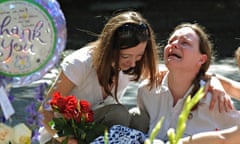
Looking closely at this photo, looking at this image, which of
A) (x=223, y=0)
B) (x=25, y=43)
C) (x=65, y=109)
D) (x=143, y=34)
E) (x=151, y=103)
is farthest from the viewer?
(x=223, y=0)

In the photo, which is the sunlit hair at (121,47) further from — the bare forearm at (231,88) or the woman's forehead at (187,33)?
the bare forearm at (231,88)

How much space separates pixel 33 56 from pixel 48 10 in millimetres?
168

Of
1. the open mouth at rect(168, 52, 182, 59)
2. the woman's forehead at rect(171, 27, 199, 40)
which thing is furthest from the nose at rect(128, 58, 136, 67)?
the woman's forehead at rect(171, 27, 199, 40)

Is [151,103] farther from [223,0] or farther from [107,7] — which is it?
[223,0]

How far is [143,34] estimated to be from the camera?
3098mm

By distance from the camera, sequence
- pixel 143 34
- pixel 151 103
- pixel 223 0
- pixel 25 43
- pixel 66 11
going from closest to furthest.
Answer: pixel 25 43 → pixel 143 34 → pixel 151 103 → pixel 66 11 → pixel 223 0

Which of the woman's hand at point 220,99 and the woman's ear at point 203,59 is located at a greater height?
the woman's ear at point 203,59

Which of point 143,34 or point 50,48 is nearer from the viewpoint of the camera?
point 50,48

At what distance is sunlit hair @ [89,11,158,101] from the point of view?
3088mm

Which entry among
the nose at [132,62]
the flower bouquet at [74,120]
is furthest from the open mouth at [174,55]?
the flower bouquet at [74,120]

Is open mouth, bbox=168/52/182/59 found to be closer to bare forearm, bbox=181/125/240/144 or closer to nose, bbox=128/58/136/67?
nose, bbox=128/58/136/67

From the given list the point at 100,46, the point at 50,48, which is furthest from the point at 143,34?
the point at 50,48

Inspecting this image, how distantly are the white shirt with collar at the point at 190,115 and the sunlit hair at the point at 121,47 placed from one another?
0.40 feet

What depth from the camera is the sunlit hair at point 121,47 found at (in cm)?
309
